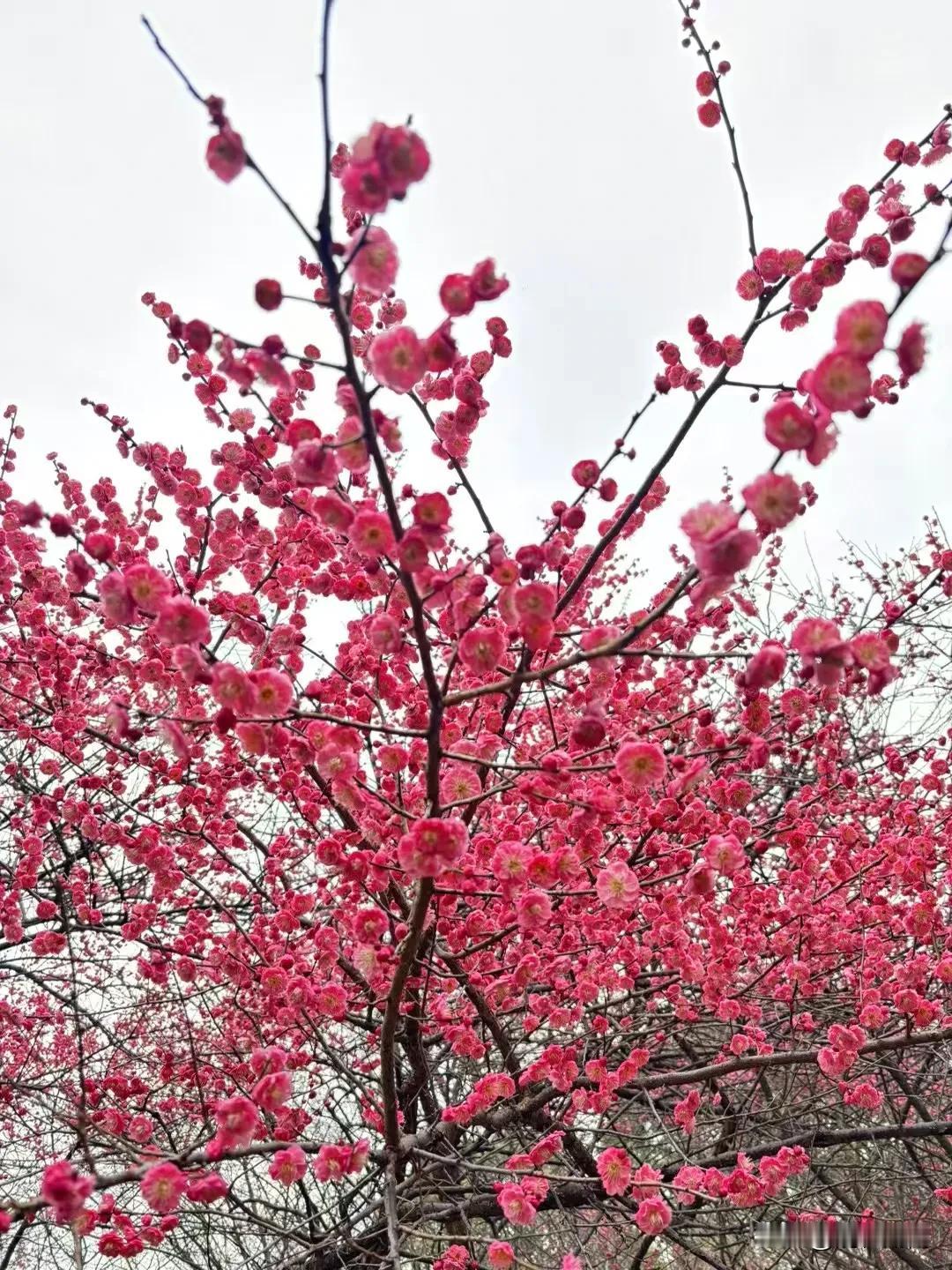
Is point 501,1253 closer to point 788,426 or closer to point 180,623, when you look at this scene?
point 180,623

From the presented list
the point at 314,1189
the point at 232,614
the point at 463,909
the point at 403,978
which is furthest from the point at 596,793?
the point at 314,1189

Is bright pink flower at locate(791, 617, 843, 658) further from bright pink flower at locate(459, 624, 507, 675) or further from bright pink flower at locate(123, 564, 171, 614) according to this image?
bright pink flower at locate(123, 564, 171, 614)

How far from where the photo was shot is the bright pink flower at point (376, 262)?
171 cm

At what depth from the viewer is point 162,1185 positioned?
6.81 feet

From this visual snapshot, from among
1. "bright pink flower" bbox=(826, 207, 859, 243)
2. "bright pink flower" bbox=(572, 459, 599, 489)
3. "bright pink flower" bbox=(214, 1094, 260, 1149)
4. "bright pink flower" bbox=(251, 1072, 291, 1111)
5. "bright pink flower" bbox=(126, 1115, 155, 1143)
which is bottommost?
"bright pink flower" bbox=(214, 1094, 260, 1149)

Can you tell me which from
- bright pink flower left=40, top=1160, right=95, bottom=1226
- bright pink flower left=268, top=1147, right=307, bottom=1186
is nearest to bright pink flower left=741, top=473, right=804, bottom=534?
bright pink flower left=40, top=1160, right=95, bottom=1226

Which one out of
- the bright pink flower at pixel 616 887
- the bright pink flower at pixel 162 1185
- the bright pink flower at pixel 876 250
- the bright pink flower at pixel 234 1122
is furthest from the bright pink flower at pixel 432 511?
the bright pink flower at pixel 876 250

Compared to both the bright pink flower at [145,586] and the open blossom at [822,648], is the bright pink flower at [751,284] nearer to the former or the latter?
the open blossom at [822,648]

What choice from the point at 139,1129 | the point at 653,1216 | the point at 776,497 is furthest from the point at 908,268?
the point at 139,1129

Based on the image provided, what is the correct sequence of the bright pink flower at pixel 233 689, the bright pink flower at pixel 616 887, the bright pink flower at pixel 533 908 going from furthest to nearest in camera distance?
1. the bright pink flower at pixel 616 887
2. the bright pink flower at pixel 533 908
3. the bright pink flower at pixel 233 689

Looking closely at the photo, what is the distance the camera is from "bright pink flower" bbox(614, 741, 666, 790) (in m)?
2.22

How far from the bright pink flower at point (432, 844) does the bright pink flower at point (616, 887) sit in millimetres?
832

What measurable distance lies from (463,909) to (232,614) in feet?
7.39

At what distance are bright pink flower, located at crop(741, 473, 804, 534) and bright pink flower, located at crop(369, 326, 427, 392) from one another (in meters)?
0.77
